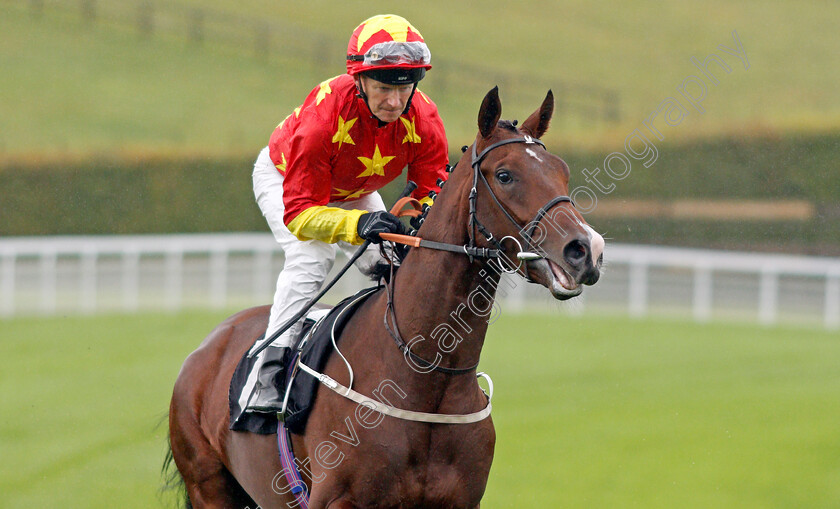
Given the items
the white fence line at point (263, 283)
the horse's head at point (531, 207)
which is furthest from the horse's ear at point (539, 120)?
the white fence line at point (263, 283)

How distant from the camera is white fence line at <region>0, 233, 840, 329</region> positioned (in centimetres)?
1345

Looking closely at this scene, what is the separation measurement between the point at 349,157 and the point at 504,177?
78 cm

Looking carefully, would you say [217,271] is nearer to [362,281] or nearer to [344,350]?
[362,281]

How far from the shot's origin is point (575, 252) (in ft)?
7.91

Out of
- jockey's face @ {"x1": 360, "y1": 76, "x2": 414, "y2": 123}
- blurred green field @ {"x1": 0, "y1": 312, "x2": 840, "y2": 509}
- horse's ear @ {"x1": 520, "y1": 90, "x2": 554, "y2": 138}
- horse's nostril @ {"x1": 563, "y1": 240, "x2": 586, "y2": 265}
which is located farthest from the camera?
blurred green field @ {"x1": 0, "y1": 312, "x2": 840, "y2": 509}

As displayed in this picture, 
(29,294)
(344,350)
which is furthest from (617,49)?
(344,350)

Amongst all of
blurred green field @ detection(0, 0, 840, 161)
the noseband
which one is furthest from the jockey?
blurred green field @ detection(0, 0, 840, 161)

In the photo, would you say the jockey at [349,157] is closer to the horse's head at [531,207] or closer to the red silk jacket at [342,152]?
the red silk jacket at [342,152]

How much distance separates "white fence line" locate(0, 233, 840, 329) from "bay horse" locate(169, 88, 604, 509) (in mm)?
10544

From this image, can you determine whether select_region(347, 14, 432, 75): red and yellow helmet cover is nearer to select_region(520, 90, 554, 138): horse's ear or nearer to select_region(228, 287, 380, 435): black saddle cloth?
select_region(520, 90, 554, 138): horse's ear

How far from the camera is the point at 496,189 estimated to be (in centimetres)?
261

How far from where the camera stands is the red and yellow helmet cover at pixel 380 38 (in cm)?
296

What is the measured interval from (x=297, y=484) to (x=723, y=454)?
448 cm

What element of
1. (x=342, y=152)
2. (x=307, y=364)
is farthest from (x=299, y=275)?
(x=342, y=152)
